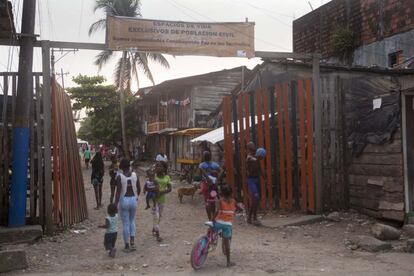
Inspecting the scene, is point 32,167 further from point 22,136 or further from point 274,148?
point 274,148

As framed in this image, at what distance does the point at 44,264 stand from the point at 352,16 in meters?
15.0

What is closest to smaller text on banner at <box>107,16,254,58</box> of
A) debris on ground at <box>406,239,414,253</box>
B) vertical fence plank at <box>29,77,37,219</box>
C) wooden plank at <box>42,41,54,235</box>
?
wooden plank at <box>42,41,54,235</box>

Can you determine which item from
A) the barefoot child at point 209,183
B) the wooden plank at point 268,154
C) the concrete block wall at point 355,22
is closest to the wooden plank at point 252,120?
the wooden plank at point 268,154

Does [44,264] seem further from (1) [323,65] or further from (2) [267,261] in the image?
(1) [323,65]

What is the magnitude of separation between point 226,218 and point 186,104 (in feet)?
67.0

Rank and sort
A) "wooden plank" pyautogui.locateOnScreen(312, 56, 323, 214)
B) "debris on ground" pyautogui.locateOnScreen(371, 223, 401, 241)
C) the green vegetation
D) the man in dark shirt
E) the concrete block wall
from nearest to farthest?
"debris on ground" pyautogui.locateOnScreen(371, 223, 401, 241)
the man in dark shirt
"wooden plank" pyautogui.locateOnScreen(312, 56, 323, 214)
the concrete block wall
the green vegetation

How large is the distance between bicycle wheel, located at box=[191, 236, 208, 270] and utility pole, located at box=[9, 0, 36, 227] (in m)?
3.61

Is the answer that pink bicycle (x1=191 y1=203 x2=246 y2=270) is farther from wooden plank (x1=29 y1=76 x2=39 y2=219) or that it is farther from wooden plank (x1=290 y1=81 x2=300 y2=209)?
wooden plank (x1=290 y1=81 x2=300 y2=209)

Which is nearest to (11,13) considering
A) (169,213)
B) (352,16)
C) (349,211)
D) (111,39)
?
(111,39)

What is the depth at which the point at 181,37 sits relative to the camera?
9523mm

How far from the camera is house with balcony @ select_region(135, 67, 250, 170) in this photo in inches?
1010

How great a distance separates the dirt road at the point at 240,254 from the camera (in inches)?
244

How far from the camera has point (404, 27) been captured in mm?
15234

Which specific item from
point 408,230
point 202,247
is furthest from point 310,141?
point 202,247
